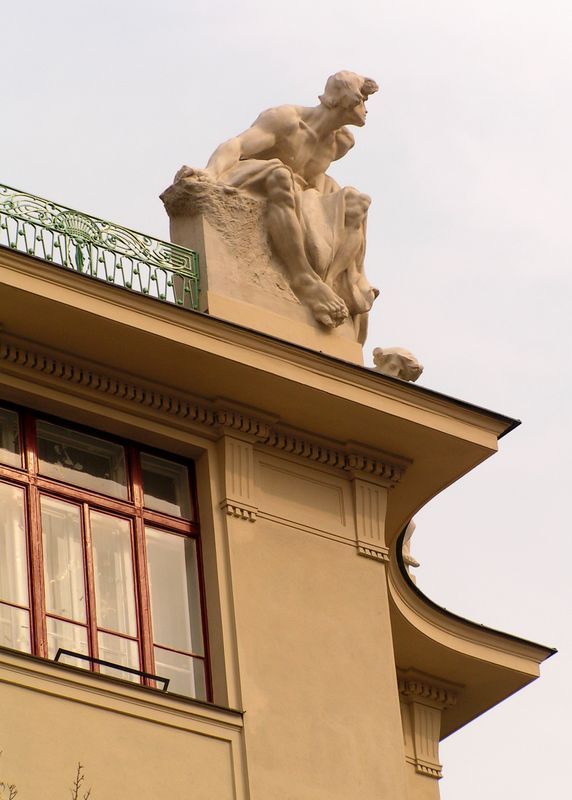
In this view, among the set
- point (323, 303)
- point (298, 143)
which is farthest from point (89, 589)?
point (298, 143)

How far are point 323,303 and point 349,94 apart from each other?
213cm

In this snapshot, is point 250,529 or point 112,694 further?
point 250,529

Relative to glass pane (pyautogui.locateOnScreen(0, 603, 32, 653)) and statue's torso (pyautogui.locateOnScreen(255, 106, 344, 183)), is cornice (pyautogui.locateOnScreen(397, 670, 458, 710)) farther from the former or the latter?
glass pane (pyautogui.locateOnScreen(0, 603, 32, 653))

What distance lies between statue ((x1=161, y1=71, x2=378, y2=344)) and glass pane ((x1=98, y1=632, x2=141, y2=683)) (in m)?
3.79

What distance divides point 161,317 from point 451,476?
11.0 feet

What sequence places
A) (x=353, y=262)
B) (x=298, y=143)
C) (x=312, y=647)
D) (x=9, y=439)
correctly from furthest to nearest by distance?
(x=298, y=143)
(x=353, y=262)
(x=312, y=647)
(x=9, y=439)

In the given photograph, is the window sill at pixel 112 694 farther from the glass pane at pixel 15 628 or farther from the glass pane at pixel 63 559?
the glass pane at pixel 63 559

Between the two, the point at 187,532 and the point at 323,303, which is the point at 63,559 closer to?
the point at 187,532

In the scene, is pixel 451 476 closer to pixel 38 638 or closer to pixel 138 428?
pixel 138 428

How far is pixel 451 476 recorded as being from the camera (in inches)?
845

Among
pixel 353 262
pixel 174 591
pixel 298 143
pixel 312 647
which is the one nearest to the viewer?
pixel 174 591

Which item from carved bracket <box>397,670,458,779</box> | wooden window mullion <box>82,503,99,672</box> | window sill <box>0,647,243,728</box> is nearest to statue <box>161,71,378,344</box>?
wooden window mullion <box>82,503,99,672</box>

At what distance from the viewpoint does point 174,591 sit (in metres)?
19.5

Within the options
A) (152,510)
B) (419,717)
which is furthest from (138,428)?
(419,717)
